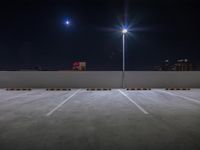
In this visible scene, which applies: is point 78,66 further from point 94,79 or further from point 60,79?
point 94,79

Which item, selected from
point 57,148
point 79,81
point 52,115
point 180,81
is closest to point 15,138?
point 57,148

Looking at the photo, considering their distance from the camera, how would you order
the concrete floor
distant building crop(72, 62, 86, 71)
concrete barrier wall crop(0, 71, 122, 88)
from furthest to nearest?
distant building crop(72, 62, 86, 71) → concrete barrier wall crop(0, 71, 122, 88) → the concrete floor

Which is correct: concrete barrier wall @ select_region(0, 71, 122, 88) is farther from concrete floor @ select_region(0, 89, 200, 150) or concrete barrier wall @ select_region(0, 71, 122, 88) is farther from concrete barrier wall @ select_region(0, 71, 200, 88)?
concrete floor @ select_region(0, 89, 200, 150)

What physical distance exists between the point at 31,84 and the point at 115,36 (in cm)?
1318

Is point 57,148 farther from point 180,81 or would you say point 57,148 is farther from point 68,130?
point 180,81

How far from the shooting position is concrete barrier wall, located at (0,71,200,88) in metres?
18.6

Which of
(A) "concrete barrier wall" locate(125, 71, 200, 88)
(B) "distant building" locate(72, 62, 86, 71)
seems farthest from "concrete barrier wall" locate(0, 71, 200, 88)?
(B) "distant building" locate(72, 62, 86, 71)

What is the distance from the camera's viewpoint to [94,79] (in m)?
18.6

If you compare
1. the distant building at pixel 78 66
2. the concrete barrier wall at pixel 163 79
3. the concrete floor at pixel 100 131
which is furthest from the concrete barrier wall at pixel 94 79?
the concrete floor at pixel 100 131

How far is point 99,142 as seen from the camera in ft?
14.4

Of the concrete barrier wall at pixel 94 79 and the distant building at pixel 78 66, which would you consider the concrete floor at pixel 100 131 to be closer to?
the concrete barrier wall at pixel 94 79

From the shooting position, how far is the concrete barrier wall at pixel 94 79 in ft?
61.0

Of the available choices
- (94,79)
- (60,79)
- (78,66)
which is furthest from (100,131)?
(78,66)

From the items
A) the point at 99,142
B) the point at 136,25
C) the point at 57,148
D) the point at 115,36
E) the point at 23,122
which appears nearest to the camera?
the point at 57,148
